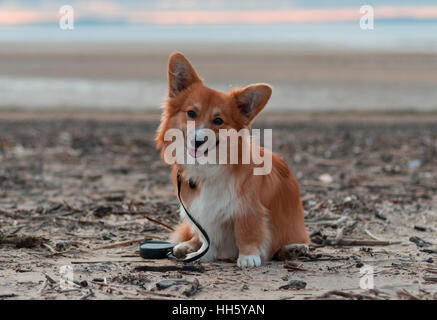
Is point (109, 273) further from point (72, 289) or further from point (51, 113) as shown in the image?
point (51, 113)

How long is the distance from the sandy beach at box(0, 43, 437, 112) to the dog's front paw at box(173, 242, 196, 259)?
31.1 feet

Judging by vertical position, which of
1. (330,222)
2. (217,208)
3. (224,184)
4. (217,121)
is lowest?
(330,222)

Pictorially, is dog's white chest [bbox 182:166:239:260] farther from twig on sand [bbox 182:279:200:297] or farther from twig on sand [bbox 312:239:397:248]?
twig on sand [bbox 312:239:397:248]

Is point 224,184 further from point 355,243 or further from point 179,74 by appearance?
point 355,243

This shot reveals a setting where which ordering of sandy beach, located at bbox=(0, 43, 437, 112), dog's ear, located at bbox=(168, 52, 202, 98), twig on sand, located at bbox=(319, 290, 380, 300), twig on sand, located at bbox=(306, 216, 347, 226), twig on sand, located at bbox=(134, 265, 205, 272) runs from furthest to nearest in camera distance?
sandy beach, located at bbox=(0, 43, 437, 112) < twig on sand, located at bbox=(306, 216, 347, 226) < dog's ear, located at bbox=(168, 52, 202, 98) < twig on sand, located at bbox=(134, 265, 205, 272) < twig on sand, located at bbox=(319, 290, 380, 300)

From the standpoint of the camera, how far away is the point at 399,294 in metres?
4.14

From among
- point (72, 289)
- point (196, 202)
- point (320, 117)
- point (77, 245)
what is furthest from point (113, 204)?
point (320, 117)

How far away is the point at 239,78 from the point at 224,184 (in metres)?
20.1

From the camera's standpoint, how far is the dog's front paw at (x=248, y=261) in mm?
4996

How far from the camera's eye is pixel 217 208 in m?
5.06

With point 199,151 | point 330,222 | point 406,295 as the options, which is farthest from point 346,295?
point 330,222

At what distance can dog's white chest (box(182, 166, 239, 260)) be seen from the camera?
5.05 meters

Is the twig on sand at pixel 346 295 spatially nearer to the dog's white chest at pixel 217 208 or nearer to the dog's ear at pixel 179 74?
the dog's white chest at pixel 217 208

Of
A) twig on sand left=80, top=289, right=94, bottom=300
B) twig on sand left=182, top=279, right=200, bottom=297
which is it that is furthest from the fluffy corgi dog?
twig on sand left=80, top=289, right=94, bottom=300
